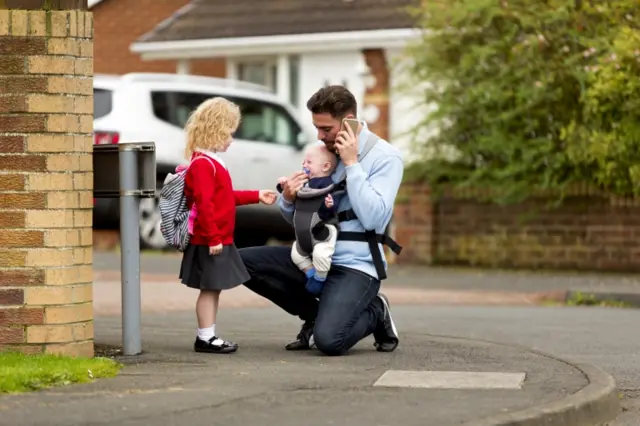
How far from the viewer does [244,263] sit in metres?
9.77

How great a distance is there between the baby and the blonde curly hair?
0.42m

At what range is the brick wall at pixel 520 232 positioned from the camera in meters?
18.5

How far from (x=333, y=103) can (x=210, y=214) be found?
94 cm

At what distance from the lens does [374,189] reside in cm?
938

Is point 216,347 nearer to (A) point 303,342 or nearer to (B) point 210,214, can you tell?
(A) point 303,342

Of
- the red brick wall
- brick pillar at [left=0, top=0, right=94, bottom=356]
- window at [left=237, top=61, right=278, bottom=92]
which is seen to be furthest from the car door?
brick pillar at [left=0, top=0, right=94, bottom=356]

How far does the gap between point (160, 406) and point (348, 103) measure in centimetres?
279

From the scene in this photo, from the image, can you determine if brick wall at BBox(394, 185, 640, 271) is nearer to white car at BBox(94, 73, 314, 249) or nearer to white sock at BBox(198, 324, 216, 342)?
white car at BBox(94, 73, 314, 249)

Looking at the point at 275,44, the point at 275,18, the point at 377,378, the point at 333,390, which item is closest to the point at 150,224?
the point at 275,44

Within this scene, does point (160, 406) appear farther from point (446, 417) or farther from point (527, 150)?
point (527, 150)

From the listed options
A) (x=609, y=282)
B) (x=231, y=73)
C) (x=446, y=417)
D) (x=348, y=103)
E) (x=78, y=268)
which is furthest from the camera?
(x=231, y=73)

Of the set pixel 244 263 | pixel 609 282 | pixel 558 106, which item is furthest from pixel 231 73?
pixel 244 263

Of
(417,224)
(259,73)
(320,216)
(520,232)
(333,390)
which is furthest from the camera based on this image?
(259,73)

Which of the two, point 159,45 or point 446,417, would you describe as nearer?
point 446,417
